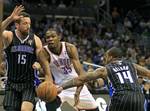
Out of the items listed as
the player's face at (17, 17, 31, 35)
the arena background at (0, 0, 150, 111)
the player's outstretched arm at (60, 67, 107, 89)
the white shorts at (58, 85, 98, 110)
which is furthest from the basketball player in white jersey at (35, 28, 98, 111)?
the arena background at (0, 0, 150, 111)

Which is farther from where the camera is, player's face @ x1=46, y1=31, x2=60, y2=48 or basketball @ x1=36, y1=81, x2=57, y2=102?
player's face @ x1=46, y1=31, x2=60, y2=48

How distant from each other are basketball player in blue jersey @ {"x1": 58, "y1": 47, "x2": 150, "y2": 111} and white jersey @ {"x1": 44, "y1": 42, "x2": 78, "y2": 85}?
1505mm

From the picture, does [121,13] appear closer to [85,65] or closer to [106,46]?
[106,46]

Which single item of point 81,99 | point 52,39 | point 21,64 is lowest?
point 81,99

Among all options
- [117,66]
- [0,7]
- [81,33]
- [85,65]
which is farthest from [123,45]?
[0,7]

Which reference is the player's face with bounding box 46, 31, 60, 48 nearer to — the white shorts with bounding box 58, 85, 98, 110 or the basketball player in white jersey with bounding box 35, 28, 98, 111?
the basketball player in white jersey with bounding box 35, 28, 98, 111

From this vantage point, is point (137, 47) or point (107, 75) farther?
point (137, 47)

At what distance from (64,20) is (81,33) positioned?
152 centimetres

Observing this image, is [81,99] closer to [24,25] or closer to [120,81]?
[24,25]

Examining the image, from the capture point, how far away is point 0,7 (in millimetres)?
3881

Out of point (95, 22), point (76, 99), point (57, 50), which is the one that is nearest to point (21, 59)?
point (57, 50)

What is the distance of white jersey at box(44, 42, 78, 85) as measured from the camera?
8.46m

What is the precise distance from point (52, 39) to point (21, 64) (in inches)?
30.3

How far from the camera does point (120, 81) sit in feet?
22.7
